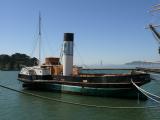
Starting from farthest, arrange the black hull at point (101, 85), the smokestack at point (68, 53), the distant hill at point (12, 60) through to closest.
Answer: the distant hill at point (12, 60) → the smokestack at point (68, 53) → the black hull at point (101, 85)

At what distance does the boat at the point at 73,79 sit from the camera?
90.2 feet

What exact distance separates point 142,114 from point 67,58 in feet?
47.0

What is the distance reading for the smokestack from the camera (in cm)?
3384

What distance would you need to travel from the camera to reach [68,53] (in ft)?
112

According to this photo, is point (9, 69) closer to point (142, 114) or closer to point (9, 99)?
point (9, 99)

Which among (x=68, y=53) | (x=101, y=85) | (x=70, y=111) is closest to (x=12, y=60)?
(x=68, y=53)

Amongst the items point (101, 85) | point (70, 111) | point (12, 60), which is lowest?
point (70, 111)

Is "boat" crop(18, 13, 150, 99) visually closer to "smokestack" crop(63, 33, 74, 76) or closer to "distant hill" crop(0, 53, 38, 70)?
"smokestack" crop(63, 33, 74, 76)

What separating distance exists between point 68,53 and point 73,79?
4.06m

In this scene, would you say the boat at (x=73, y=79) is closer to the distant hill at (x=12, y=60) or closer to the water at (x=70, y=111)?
the water at (x=70, y=111)

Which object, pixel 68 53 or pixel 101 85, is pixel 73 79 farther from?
pixel 68 53

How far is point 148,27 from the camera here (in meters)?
31.4

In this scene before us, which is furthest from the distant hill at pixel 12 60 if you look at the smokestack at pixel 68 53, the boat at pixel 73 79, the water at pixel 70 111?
the water at pixel 70 111

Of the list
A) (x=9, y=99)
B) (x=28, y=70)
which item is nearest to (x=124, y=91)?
(x=9, y=99)
